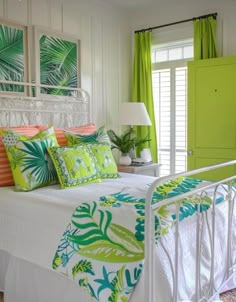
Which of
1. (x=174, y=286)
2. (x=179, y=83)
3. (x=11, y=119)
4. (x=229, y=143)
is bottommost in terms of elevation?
(x=174, y=286)

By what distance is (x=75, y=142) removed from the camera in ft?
9.41

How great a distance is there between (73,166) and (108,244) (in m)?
0.96

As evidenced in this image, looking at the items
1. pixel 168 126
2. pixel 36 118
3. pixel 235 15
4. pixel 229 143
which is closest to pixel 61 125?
pixel 36 118

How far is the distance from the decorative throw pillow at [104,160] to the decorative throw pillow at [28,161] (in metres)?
0.38

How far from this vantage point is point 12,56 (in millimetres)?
3090

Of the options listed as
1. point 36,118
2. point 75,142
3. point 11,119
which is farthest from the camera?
point 36,118

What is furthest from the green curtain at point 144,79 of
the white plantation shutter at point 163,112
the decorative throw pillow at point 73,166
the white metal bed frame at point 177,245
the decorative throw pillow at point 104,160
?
the white metal bed frame at point 177,245

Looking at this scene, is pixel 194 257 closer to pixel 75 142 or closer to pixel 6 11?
pixel 75 142

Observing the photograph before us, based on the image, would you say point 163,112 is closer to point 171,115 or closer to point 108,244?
point 171,115

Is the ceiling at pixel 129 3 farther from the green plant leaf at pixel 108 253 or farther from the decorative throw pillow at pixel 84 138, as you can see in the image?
the green plant leaf at pixel 108 253

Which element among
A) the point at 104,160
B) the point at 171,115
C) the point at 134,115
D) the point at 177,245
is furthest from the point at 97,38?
the point at 177,245

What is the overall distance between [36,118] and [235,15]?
2362mm

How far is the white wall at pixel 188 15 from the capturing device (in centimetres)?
359

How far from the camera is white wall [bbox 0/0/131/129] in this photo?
336 centimetres
